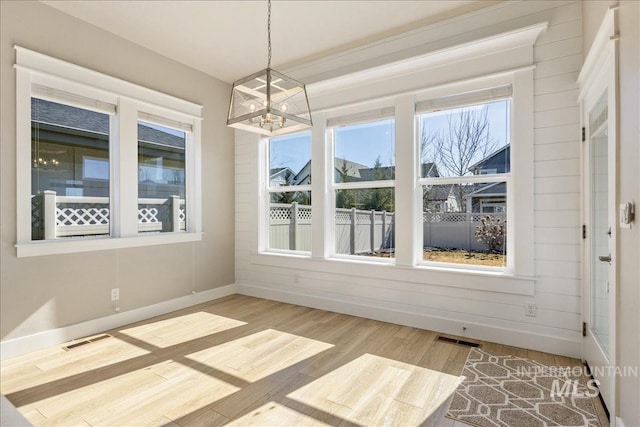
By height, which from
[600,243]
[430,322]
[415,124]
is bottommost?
[430,322]

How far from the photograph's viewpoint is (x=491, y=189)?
3.17 metres

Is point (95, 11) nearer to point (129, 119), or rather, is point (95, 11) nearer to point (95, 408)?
point (129, 119)

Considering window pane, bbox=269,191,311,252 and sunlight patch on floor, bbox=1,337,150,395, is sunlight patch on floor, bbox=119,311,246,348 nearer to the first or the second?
sunlight patch on floor, bbox=1,337,150,395

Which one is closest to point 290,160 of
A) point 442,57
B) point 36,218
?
point 442,57

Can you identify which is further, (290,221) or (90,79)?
(290,221)

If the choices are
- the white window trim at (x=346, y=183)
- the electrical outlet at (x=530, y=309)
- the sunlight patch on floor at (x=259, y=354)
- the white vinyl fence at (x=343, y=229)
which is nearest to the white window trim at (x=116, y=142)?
the white vinyl fence at (x=343, y=229)

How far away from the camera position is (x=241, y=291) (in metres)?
4.89

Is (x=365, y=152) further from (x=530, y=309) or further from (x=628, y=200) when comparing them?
(x=628, y=200)

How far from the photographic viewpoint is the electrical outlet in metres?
2.86

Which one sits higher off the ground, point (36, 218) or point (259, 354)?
point (36, 218)

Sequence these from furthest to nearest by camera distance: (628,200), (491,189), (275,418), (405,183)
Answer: (405,183) < (491,189) < (275,418) < (628,200)

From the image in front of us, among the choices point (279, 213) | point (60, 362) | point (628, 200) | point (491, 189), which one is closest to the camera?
point (628, 200)

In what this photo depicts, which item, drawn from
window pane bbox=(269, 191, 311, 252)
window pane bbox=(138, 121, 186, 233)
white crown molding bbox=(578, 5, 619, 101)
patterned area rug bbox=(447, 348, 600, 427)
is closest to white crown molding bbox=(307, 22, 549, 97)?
white crown molding bbox=(578, 5, 619, 101)

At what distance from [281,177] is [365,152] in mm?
1339
